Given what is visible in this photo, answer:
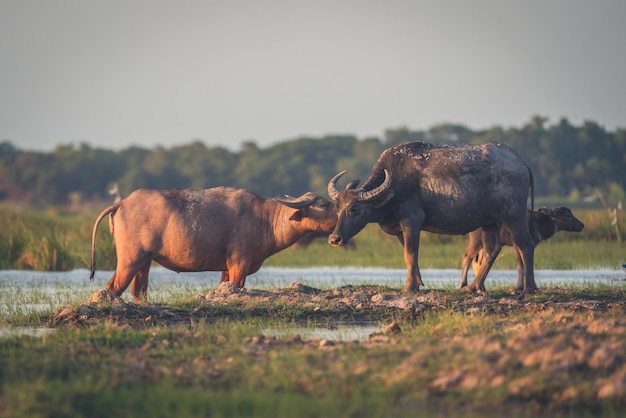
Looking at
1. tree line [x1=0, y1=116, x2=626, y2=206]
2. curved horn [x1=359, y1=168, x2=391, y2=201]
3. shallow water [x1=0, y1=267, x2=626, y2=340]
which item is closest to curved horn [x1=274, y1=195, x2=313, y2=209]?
curved horn [x1=359, y1=168, x2=391, y2=201]

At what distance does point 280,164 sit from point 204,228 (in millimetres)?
52392

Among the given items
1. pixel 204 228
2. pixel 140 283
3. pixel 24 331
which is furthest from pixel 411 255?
pixel 24 331

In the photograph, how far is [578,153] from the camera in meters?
62.5

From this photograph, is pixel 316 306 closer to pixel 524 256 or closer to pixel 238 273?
pixel 238 273

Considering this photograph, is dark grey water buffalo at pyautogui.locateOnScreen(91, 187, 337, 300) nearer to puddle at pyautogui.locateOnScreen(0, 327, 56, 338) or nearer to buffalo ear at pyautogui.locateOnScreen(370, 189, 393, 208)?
buffalo ear at pyautogui.locateOnScreen(370, 189, 393, 208)

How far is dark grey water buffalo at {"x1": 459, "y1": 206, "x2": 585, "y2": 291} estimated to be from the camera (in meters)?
15.1

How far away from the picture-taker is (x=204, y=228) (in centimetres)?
1407

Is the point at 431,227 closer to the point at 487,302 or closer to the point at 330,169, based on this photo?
the point at 487,302

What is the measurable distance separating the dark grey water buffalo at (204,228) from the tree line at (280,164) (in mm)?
43981

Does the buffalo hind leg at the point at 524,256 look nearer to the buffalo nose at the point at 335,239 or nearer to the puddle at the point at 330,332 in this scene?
the buffalo nose at the point at 335,239

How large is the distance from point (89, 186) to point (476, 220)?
173ft

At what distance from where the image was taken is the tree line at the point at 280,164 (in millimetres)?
60750

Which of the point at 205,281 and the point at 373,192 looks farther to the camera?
the point at 205,281

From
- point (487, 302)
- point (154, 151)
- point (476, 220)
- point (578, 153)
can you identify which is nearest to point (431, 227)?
point (476, 220)
